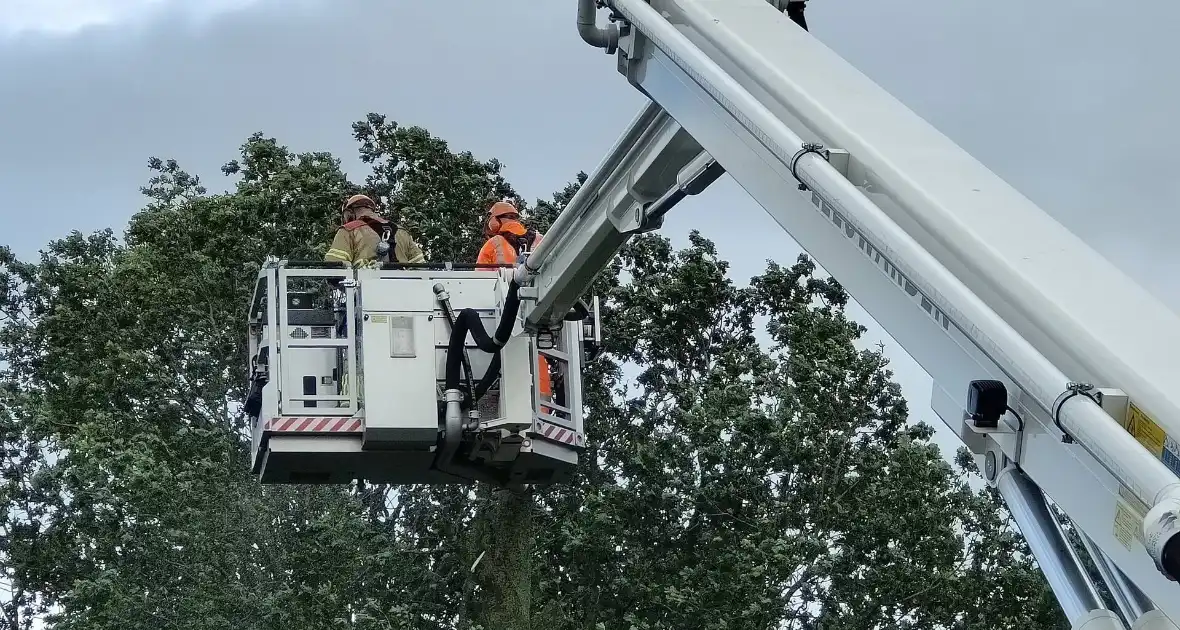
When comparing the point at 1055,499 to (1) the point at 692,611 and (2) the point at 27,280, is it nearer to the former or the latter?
(1) the point at 692,611

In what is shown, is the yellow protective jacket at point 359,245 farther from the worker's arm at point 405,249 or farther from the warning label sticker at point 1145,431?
the warning label sticker at point 1145,431

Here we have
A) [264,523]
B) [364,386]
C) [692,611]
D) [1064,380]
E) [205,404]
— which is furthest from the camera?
[205,404]

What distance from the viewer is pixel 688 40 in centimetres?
748

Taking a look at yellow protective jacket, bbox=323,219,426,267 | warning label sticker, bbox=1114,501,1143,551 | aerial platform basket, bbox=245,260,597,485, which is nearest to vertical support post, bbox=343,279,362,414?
aerial platform basket, bbox=245,260,597,485

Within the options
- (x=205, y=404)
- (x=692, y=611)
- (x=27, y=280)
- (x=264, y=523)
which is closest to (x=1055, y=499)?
(x=692, y=611)

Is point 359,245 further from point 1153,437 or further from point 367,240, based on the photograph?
point 1153,437

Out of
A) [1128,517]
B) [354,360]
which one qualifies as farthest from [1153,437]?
[354,360]

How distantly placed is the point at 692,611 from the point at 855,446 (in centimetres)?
250

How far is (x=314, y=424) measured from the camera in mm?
10570

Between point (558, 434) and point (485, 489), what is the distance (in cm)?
896

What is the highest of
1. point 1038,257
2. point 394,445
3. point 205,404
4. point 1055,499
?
point 205,404

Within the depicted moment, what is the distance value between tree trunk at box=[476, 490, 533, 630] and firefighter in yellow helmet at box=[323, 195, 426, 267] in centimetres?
798

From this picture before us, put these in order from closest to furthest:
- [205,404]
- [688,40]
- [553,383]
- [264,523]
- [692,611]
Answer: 1. [688,40]
2. [553,383]
3. [692,611]
4. [264,523]
5. [205,404]

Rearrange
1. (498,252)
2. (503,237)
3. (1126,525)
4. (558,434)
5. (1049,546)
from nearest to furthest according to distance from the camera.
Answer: (1126,525) < (1049,546) < (558,434) < (498,252) < (503,237)
